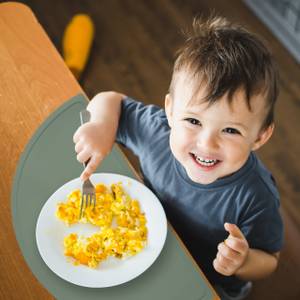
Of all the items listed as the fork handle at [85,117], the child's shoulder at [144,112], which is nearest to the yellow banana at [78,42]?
the child's shoulder at [144,112]

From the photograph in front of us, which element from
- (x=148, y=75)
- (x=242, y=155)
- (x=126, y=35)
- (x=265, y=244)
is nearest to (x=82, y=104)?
(x=242, y=155)

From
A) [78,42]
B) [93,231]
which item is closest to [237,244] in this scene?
[93,231]

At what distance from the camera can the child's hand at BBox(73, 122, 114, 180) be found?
1007 mm

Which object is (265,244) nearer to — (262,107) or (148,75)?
(262,107)

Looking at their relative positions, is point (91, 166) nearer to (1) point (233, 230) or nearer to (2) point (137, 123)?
(2) point (137, 123)

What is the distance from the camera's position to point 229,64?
87 centimetres

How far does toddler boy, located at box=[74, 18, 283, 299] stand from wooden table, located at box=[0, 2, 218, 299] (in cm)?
10

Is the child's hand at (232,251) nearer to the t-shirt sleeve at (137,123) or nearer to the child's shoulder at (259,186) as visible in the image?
the child's shoulder at (259,186)

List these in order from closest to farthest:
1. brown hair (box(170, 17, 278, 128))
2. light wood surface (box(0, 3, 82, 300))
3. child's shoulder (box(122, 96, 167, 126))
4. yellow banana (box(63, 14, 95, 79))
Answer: brown hair (box(170, 17, 278, 128))
light wood surface (box(0, 3, 82, 300))
child's shoulder (box(122, 96, 167, 126))
yellow banana (box(63, 14, 95, 79))

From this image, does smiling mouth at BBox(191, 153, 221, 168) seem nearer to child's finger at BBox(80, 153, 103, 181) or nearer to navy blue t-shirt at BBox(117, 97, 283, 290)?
navy blue t-shirt at BBox(117, 97, 283, 290)

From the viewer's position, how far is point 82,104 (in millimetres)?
1126

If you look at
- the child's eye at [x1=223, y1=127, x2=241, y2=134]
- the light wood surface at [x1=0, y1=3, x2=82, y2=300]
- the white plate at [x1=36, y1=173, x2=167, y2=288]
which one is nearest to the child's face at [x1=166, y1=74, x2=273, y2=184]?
the child's eye at [x1=223, y1=127, x2=241, y2=134]

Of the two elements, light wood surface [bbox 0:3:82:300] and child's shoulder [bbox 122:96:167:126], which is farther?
child's shoulder [bbox 122:96:167:126]

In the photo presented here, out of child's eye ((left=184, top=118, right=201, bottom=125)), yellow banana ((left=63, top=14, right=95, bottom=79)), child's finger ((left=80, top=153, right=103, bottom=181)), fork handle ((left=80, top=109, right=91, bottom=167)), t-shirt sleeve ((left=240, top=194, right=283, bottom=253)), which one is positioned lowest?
yellow banana ((left=63, top=14, right=95, bottom=79))
